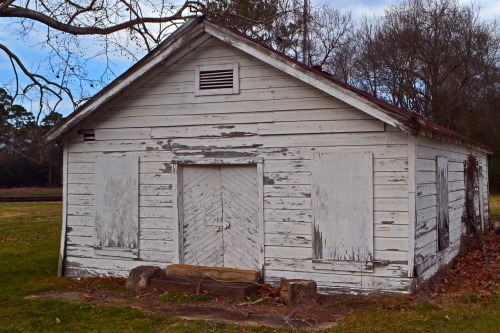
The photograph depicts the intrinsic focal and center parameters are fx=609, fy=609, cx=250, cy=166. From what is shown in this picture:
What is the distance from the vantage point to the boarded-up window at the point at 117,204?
1148cm

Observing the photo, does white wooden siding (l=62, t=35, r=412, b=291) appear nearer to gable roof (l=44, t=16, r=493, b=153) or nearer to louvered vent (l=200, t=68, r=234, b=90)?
louvered vent (l=200, t=68, r=234, b=90)

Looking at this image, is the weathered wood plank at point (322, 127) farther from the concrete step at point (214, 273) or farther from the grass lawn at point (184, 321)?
the grass lawn at point (184, 321)

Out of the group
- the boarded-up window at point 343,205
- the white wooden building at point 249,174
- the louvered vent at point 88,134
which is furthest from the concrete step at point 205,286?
the louvered vent at point 88,134

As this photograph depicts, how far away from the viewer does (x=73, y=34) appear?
12320mm

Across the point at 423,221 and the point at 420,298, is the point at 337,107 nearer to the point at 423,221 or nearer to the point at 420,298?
the point at 423,221

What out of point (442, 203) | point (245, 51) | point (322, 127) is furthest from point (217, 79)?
point (442, 203)

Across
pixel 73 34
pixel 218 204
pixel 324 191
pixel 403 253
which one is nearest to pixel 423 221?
pixel 403 253

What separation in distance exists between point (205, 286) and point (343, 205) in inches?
105

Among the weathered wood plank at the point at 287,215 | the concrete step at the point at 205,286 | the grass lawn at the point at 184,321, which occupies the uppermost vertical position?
the weathered wood plank at the point at 287,215

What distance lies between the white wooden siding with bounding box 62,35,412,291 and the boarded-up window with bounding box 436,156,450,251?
6.82ft

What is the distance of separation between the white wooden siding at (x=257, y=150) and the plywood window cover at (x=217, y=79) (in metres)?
0.12

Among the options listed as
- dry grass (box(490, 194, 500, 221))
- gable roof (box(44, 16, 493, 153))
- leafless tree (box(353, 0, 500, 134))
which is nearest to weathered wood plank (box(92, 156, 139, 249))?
gable roof (box(44, 16, 493, 153))

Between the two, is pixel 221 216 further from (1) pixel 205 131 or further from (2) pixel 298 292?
(2) pixel 298 292

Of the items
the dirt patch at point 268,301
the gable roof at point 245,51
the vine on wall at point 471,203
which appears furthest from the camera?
the vine on wall at point 471,203
